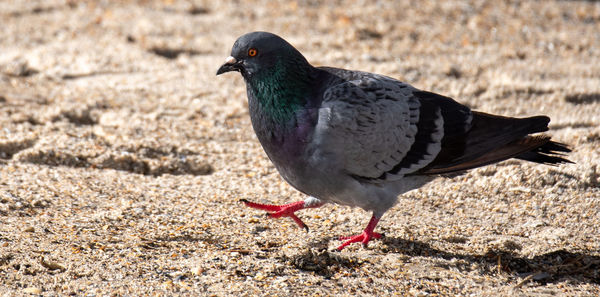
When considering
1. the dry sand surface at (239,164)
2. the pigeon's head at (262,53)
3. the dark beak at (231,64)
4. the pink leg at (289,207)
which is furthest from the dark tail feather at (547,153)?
the dark beak at (231,64)

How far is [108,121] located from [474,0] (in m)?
4.89

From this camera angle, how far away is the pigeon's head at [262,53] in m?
3.76

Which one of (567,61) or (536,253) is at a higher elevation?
(567,61)

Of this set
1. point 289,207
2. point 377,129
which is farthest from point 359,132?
point 289,207

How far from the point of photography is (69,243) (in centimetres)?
358

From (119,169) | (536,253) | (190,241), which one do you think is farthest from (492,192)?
(119,169)

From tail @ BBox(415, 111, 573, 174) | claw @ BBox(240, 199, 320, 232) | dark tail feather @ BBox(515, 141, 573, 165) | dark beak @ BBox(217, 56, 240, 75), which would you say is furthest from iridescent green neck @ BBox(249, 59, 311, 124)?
dark tail feather @ BBox(515, 141, 573, 165)

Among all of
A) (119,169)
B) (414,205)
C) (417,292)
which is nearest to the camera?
(417,292)

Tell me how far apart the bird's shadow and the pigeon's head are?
1021mm

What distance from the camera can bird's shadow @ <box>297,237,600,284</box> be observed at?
349 cm

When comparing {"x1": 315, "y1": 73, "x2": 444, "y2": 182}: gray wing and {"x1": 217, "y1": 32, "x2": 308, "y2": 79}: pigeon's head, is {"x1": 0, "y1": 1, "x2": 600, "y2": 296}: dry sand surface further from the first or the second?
{"x1": 217, "y1": 32, "x2": 308, "y2": 79}: pigeon's head

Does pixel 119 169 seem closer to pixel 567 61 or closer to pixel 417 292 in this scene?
pixel 417 292

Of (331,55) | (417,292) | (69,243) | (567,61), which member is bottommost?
(69,243)

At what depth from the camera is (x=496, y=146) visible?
3.92m
